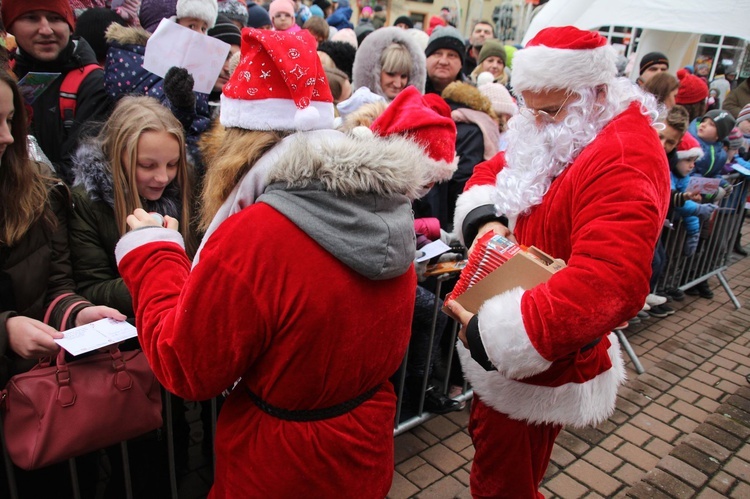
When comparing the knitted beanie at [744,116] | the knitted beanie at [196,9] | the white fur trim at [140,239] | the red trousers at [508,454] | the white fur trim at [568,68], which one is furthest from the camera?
the knitted beanie at [744,116]

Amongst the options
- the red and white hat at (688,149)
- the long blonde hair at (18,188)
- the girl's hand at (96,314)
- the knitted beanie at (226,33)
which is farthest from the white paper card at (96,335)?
the red and white hat at (688,149)

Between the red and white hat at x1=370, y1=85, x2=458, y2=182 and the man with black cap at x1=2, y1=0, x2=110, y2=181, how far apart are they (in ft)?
5.59

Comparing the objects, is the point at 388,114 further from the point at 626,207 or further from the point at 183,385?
the point at 183,385

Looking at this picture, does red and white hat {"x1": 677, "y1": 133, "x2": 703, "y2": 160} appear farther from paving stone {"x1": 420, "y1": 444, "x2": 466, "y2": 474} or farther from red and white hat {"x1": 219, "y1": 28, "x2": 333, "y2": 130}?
red and white hat {"x1": 219, "y1": 28, "x2": 333, "y2": 130}

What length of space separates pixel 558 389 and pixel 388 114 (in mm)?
1907

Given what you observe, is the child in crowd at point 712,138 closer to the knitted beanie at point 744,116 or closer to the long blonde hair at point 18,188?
the knitted beanie at point 744,116

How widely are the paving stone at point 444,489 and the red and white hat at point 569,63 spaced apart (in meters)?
2.24

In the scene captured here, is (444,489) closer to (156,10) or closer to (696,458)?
(696,458)

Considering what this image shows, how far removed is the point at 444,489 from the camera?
3.06 meters

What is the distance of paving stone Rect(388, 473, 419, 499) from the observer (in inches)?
118

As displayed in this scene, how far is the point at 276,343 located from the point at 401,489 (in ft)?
6.49

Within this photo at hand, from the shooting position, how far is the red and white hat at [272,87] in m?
1.49

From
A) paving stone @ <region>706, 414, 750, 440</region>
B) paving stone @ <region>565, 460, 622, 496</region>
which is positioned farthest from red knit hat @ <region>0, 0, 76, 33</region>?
paving stone @ <region>706, 414, 750, 440</region>

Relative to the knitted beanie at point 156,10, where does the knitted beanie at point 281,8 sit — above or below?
above
